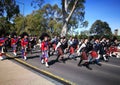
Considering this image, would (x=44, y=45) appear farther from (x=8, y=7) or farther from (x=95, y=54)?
(x=8, y=7)

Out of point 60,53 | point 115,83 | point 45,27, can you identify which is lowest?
point 115,83

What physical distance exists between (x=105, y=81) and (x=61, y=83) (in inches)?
81.7

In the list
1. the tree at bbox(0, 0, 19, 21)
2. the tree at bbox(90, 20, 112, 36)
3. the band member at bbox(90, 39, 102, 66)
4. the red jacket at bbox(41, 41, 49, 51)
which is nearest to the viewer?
the red jacket at bbox(41, 41, 49, 51)

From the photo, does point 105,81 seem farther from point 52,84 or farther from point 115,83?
point 52,84

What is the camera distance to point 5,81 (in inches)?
323

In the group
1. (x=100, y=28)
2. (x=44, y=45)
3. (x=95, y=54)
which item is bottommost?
(x=95, y=54)

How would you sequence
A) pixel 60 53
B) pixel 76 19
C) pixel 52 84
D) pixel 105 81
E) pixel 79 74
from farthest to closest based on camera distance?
pixel 76 19 < pixel 60 53 < pixel 79 74 < pixel 105 81 < pixel 52 84

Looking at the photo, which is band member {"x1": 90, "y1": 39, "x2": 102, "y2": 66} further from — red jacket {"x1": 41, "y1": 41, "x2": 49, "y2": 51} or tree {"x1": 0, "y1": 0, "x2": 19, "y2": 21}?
tree {"x1": 0, "y1": 0, "x2": 19, "y2": 21}

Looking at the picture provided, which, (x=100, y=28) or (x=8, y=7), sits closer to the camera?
(x=8, y=7)

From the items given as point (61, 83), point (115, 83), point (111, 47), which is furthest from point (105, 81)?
point (111, 47)

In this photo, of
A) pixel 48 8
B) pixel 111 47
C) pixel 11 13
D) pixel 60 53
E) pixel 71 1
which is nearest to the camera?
pixel 60 53

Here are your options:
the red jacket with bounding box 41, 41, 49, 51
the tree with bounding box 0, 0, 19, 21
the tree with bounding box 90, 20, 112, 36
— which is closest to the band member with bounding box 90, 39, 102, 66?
the red jacket with bounding box 41, 41, 49, 51

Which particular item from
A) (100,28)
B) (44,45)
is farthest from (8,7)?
(100,28)

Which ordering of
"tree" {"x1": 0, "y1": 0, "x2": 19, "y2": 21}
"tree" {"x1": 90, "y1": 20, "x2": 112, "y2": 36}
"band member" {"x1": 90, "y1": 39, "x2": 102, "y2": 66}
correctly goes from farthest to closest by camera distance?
"tree" {"x1": 90, "y1": 20, "x2": 112, "y2": 36} < "tree" {"x1": 0, "y1": 0, "x2": 19, "y2": 21} < "band member" {"x1": 90, "y1": 39, "x2": 102, "y2": 66}
